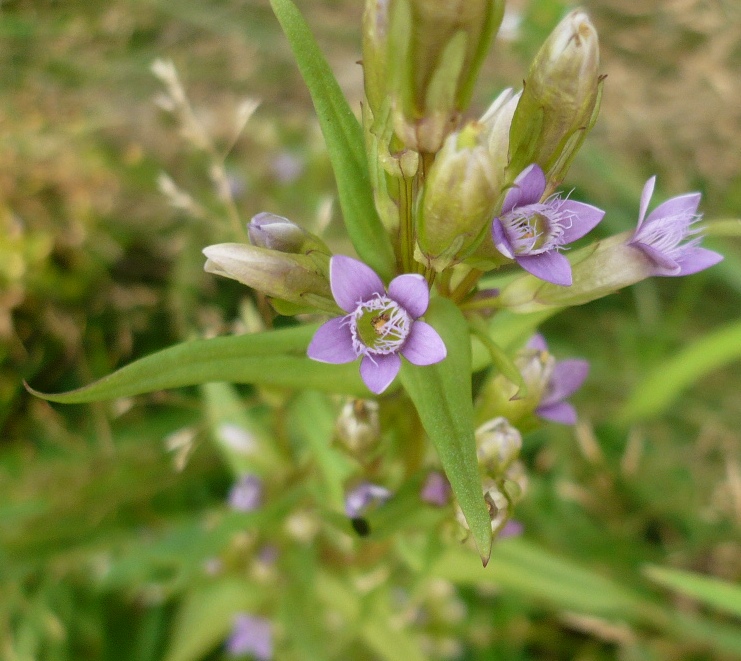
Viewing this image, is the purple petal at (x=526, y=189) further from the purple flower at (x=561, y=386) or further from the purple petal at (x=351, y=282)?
the purple flower at (x=561, y=386)

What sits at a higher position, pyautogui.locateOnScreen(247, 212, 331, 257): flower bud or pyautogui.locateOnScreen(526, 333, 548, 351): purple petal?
pyautogui.locateOnScreen(247, 212, 331, 257): flower bud

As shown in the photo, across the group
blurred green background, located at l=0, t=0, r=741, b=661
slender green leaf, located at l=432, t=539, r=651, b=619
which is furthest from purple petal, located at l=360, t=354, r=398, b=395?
blurred green background, located at l=0, t=0, r=741, b=661

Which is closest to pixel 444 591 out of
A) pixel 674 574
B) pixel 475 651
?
pixel 475 651

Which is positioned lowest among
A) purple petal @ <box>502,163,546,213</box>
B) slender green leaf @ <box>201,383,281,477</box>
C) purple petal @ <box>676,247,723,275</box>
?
slender green leaf @ <box>201,383,281,477</box>

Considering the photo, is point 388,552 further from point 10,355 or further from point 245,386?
point 10,355

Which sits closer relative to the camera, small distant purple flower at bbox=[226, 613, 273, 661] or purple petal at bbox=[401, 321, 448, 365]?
purple petal at bbox=[401, 321, 448, 365]

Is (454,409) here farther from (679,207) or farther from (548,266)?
(679,207)

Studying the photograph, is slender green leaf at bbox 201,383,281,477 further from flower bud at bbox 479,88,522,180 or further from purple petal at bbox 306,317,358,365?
flower bud at bbox 479,88,522,180

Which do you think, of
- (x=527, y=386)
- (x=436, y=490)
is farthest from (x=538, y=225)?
(x=436, y=490)
